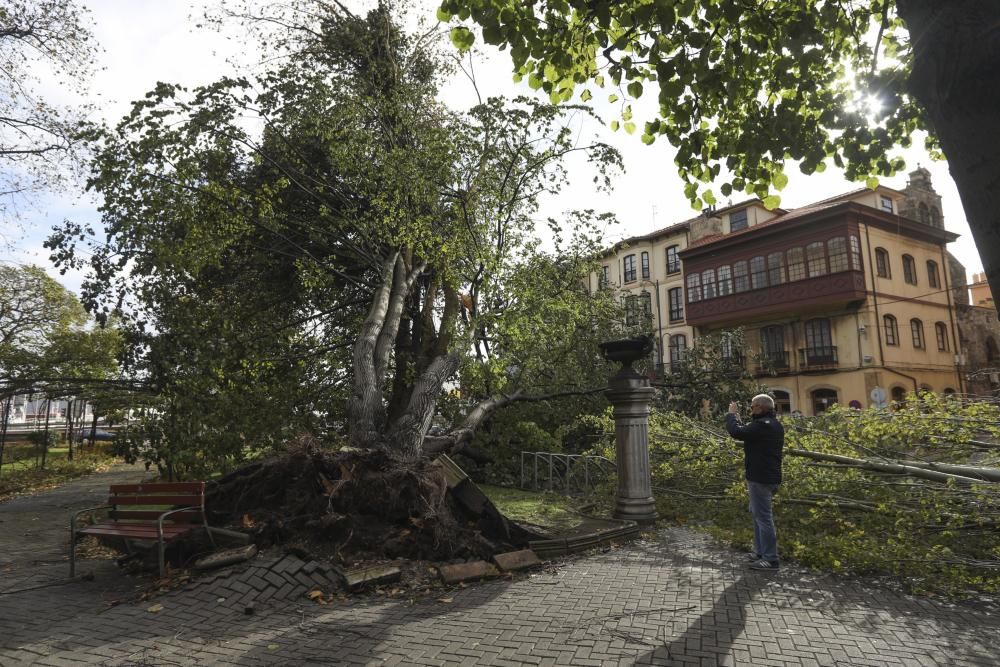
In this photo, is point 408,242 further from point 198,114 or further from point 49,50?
point 49,50

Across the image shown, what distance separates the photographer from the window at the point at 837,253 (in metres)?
27.2

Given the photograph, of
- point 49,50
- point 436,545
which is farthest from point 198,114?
point 436,545

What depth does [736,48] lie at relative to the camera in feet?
18.8

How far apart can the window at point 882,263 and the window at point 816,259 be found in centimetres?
283

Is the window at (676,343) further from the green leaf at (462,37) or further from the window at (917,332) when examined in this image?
the green leaf at (462,37)

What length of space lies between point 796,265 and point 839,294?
8.59 feet

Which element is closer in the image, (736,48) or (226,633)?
(226,633)

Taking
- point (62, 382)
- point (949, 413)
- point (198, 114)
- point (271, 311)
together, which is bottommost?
point (949, 413)

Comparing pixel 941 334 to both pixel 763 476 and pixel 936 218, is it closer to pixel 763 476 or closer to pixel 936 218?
pixel 936 218

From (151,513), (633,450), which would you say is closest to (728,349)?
(633,450)

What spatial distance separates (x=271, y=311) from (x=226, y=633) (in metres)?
10.4

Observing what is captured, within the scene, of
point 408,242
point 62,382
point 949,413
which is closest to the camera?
point 949,413

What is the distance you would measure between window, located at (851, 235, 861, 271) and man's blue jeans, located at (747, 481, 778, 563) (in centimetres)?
2487

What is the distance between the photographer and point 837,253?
2750cm
